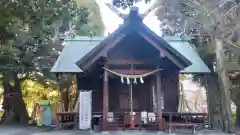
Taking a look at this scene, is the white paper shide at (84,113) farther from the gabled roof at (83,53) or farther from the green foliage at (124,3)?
the green foliage at (124,3)

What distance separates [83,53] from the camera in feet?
48.2

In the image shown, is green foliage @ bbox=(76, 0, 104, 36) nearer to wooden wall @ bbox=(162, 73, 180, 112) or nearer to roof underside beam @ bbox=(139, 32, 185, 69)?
wooden wall @ bbox=(162, 73, 180, 112)

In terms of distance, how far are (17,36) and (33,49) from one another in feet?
5.95

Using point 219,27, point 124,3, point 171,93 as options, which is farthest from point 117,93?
point 219,27

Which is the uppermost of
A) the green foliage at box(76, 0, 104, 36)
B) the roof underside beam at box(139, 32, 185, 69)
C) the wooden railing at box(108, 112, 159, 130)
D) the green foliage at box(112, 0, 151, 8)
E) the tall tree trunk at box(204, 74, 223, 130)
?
the green foliage at box(76, 0, 104, 36)

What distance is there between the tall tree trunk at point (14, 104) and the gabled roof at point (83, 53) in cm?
482

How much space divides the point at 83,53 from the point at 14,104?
6687 mm

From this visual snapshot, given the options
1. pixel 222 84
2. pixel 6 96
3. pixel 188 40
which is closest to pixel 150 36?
pixel 222 84

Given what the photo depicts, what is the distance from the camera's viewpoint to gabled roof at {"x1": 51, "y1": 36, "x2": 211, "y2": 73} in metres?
13.3

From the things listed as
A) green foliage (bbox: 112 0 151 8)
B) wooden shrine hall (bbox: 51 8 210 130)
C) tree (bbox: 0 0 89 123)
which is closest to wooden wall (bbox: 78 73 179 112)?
wooden shrine hall (bbox: 51 8 210 130)

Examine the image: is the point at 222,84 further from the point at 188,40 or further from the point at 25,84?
the point at 25,84

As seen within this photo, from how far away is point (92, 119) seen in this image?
38.2ft

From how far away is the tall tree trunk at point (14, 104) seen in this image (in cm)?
1761

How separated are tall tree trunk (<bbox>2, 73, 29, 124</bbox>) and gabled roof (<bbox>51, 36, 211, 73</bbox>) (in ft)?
15.8
